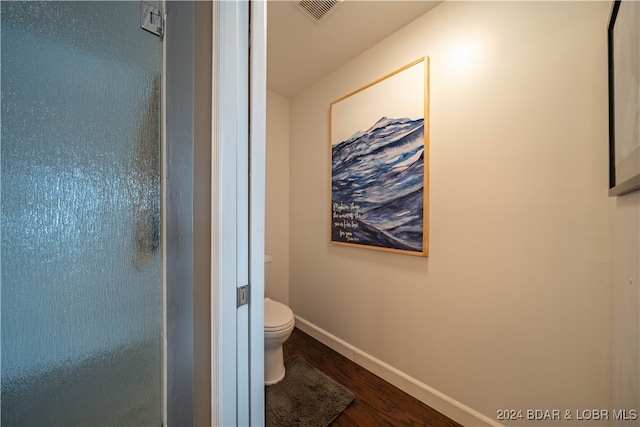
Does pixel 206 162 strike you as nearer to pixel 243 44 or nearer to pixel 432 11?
pixel 243 44

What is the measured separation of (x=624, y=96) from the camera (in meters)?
0.73

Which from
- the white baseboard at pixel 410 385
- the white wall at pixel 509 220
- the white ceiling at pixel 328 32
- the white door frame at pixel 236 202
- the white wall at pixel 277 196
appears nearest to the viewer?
the white door frame at pixel 236 202

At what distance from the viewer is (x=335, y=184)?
194cm

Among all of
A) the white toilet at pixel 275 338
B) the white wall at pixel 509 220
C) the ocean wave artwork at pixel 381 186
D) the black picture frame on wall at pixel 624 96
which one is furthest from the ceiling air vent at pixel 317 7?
the white toilet at pixel 275 338

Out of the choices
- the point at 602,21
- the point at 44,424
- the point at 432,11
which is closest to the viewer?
the point at 44,424

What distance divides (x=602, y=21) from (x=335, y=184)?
5.01 feet

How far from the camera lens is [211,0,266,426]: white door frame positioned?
67 centimetres

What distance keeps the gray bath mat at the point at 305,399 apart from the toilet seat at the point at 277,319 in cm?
40

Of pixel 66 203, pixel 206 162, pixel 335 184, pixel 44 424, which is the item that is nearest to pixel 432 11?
pixel 335 184

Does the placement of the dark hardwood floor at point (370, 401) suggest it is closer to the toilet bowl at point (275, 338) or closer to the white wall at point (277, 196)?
the toilet bowl at point (275, 338)

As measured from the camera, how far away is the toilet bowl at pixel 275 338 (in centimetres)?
150

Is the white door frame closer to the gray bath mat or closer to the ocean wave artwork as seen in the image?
the gray bath mat

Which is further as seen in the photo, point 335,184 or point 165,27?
point 335,184

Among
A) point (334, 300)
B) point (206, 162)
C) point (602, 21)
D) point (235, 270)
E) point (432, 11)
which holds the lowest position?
point (334, 300)
